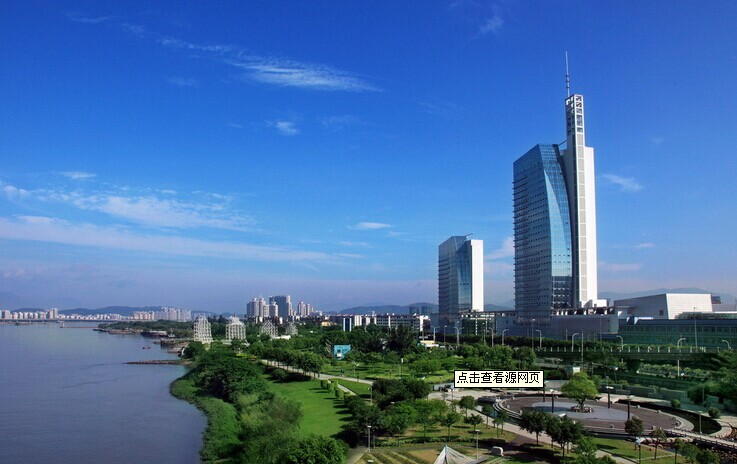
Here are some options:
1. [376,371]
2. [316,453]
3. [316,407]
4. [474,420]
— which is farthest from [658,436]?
[376,371]

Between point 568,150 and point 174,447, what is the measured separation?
183 ft

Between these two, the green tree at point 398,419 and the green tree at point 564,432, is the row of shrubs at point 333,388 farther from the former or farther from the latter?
the green tree at point 564,432

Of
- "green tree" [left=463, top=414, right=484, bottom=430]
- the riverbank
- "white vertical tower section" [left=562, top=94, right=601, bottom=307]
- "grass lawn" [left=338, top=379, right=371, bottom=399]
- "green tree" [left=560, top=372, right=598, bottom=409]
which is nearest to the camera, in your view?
the riverbank

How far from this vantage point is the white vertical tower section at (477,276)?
104 metres

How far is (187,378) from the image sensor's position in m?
48.6

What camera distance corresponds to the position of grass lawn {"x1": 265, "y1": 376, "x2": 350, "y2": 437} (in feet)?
87.8

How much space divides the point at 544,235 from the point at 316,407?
147ft

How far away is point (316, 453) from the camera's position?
18.3 meters

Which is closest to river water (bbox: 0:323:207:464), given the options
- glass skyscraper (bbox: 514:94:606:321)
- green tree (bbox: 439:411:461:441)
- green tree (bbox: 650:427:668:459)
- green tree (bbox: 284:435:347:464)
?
green tree (bbox: 284:435:347:464)

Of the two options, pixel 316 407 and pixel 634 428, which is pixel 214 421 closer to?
pixel 316 407

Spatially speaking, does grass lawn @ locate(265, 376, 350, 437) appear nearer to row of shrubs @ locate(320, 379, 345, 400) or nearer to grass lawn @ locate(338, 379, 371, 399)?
row of shrubs @ locate(320, 379, 345, 400)

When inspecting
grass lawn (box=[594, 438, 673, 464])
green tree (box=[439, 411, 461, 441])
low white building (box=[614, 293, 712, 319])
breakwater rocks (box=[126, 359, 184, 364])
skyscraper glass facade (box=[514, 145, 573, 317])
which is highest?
skyscraper glass facade (box=[514, 145, 573, 317])

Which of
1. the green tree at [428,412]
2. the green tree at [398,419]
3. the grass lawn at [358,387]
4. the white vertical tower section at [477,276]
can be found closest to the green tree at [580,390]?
the green tree at [428,412]

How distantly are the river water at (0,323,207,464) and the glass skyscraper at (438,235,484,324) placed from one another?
6063cm
